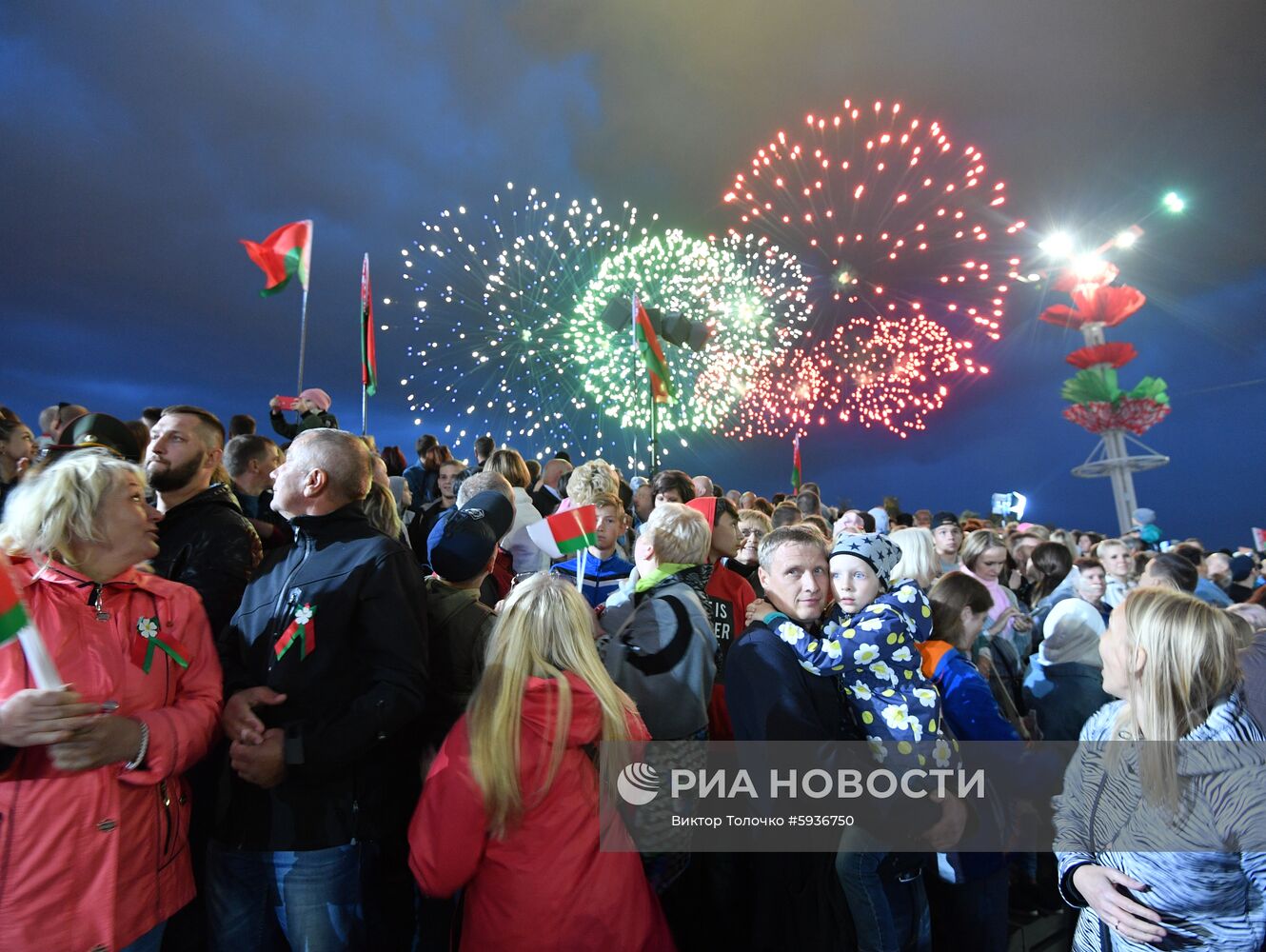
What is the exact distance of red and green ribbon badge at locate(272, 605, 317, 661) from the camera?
270cm

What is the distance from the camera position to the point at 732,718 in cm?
328

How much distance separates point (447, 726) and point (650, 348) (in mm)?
10661

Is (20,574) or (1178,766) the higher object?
(20,574)

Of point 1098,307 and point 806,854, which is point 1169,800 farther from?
point 1098,307

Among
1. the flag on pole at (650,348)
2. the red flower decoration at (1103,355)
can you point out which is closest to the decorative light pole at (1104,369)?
the red flower decoration at (1103,355)

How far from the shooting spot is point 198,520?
10.8 feet

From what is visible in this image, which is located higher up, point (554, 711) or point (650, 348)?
point (650, 348)

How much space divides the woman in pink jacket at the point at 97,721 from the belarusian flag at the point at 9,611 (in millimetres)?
50

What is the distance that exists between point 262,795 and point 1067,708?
20.0 feet

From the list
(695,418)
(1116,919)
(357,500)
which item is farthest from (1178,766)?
(695,418)

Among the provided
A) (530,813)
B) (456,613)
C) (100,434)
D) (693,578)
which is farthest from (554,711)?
(100,434)

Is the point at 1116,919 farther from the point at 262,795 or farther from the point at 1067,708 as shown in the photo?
the point at 1067,708

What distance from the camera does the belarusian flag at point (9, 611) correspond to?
6.00ft

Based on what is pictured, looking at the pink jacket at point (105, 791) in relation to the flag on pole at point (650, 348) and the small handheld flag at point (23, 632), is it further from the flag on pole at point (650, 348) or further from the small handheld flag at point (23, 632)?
the flag on pole at point (650, 348)
